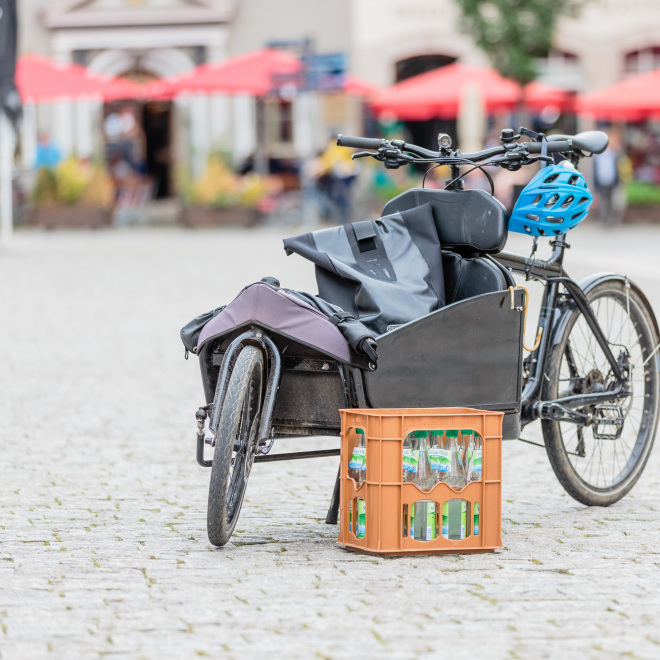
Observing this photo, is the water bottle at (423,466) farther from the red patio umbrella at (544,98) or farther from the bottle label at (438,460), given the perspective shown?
the red patio umbrella at (544,98)

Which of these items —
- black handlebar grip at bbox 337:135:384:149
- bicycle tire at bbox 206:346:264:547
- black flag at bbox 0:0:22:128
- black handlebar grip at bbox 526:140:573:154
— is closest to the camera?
bicycle tire at bbox 206:346:264:547

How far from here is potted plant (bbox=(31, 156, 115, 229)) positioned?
1068 inches

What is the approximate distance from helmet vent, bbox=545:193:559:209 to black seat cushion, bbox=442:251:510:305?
0.33 metres

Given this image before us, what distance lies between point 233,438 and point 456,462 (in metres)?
0.72

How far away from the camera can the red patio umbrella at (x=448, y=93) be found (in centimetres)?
2722

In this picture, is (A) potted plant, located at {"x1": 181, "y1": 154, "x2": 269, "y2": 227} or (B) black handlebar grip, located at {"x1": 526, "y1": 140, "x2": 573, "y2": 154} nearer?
(B) black handlebar grip, located at {"x1": 526, "y1": 140, "x2": 573, "y2": 154}

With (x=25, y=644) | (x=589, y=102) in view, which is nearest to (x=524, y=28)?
(x=589, y=102)

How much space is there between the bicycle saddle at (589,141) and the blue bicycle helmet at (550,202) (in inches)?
6.1

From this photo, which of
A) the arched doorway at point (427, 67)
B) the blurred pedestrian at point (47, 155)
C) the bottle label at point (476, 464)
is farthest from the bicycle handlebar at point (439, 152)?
the arched doorway at point (427, 67)

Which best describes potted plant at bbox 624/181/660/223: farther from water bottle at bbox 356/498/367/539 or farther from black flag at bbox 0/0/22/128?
water bottle at bbox 356/498/367/539

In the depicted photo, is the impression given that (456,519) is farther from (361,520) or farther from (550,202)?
(550,202)

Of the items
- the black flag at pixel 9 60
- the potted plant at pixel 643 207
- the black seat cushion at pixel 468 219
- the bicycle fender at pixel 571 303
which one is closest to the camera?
the black seat cushion at pixel 468 219

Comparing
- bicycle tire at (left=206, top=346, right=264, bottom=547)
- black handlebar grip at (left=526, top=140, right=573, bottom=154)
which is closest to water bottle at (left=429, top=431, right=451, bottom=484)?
bicycle tire at (left=206, top=346, right=264, bottom=547)

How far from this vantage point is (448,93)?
27312mm
